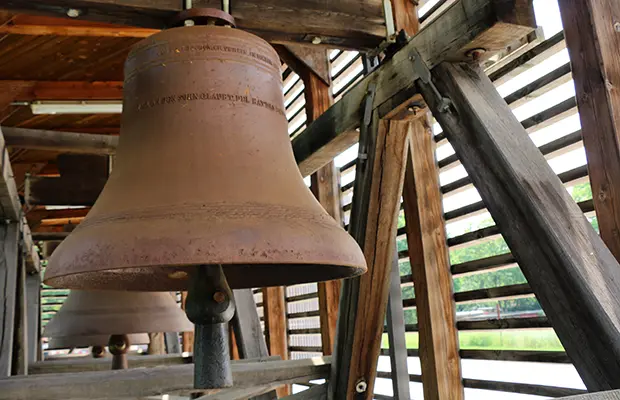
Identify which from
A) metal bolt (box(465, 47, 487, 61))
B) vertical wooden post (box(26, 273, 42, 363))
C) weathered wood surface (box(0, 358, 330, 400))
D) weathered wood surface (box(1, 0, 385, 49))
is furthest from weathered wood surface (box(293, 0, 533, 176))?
vertical wooden post (box(26, 273, 42, 363))

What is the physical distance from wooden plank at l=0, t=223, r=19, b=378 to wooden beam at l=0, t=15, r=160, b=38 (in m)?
1.88

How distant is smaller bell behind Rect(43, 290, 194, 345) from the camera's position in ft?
11.5

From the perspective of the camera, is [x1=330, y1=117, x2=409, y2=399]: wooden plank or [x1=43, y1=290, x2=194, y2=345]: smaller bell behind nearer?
[x1=330, y1=117, x2=409, y2=399]: wooden plank

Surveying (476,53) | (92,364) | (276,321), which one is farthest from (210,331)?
(276,321)

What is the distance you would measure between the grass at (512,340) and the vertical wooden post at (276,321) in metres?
2.70

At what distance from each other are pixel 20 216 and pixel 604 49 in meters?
3.40

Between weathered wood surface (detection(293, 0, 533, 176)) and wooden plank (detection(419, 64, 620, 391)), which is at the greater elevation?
weathered wood surface (detection(293, 0, 533, 176))

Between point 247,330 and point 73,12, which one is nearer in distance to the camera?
point 73,12

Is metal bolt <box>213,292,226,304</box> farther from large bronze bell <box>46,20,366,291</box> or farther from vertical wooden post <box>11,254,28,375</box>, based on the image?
vertical wooden post <box>11,254,28,375</box>

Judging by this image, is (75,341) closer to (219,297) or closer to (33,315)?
(33,315)

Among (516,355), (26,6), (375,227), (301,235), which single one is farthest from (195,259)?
(516,355)

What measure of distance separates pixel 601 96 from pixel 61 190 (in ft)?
13.3

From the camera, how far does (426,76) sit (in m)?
1.81

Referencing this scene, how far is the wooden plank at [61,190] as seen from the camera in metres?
4.52
